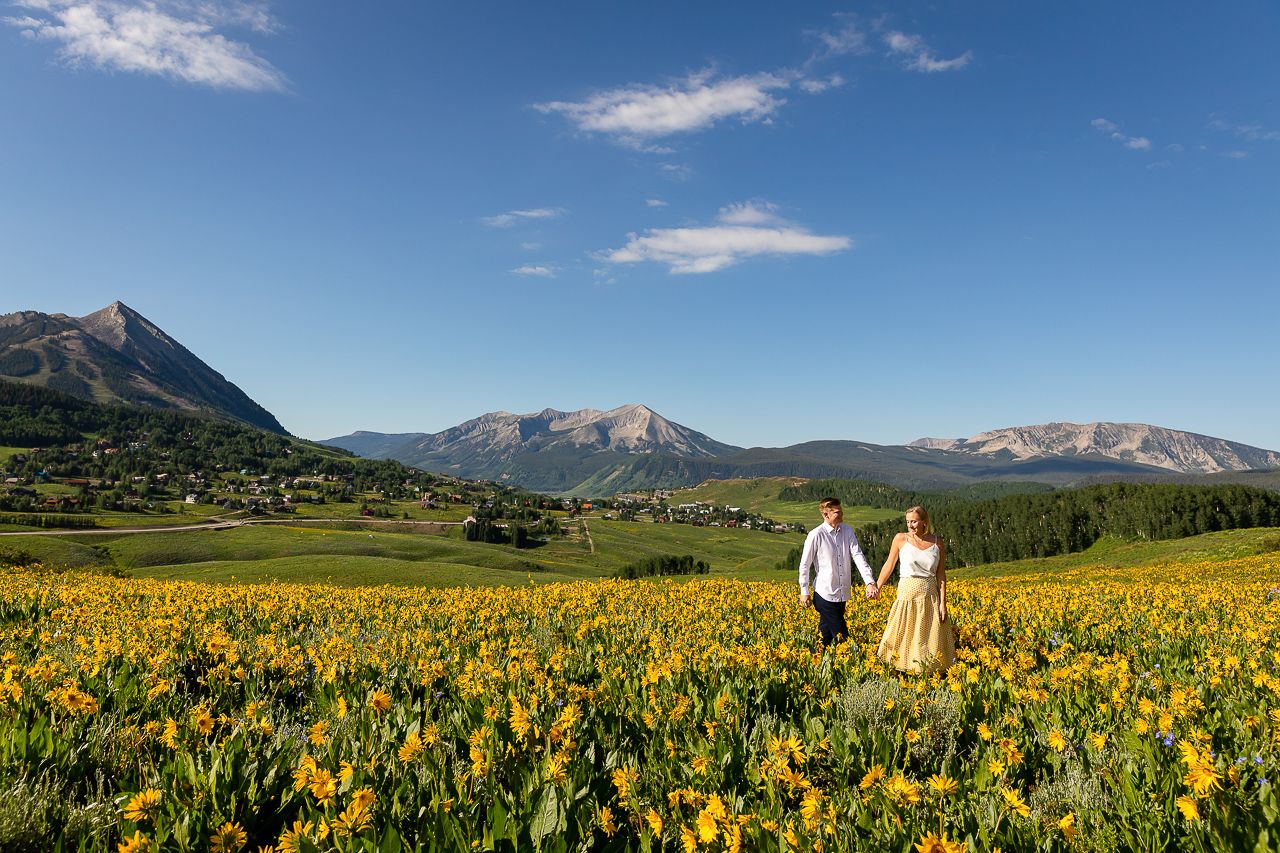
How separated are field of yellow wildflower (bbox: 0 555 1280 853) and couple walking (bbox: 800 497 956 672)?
0.67m

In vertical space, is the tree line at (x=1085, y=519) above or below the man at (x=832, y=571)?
below

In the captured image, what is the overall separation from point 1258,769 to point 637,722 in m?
4.73

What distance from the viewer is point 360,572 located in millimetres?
60031

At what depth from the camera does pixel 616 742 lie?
530 centimetres

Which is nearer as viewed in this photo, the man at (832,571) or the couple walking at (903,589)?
the couple walking at (903,589)

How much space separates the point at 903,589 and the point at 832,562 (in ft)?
4.85

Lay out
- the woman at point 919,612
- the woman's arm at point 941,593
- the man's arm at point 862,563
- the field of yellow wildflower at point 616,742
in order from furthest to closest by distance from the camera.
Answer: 1. the man's arm at point 862,563
2. the woman at point 919,612
3. the woman's arm at point 941,593
4. the field of yellow wildflower at point 616,742

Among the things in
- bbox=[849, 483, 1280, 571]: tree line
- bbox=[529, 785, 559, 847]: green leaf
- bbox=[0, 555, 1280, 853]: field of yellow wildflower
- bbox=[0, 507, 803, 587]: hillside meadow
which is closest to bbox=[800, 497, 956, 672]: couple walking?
bbox=[0, 555, 1280, 853]: field of yellow wildflower

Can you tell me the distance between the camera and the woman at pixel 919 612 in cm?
873

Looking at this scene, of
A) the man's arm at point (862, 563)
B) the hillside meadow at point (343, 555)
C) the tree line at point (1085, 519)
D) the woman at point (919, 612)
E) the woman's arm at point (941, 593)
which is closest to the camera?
the woman's arm at point (941, 593)

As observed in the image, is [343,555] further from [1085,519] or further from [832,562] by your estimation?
[1085,519]

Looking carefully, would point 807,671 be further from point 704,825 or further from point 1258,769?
point 704,825

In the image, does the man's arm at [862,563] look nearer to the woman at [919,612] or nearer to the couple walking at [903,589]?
the couple walking at [903,589]

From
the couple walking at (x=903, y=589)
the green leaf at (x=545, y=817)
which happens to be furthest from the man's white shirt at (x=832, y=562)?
the green leaf at (x=545, y=817)
